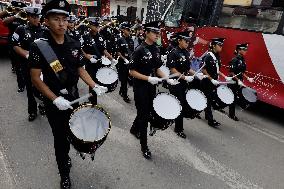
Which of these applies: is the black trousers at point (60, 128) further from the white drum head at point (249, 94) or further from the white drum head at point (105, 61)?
the white drum head at point (249, 94)

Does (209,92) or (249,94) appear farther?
(249,94)

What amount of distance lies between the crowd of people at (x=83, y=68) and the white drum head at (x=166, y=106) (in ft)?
0.60

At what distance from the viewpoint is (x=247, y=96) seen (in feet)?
21.1

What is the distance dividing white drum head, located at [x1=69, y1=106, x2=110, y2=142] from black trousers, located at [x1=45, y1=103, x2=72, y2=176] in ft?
0.71

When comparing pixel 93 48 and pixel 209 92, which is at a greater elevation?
pixel 93 48

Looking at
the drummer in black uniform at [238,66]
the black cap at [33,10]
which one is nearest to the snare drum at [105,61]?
the black cap at [33,10]

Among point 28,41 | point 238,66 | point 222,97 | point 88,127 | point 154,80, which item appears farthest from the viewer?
point 238,66

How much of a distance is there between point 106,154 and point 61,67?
1902 millimetres

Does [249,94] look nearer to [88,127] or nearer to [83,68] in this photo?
[83,68]

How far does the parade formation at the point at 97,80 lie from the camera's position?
3.04 m

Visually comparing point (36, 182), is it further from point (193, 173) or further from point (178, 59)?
point (178, 59)

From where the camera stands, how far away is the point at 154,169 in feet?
13.7

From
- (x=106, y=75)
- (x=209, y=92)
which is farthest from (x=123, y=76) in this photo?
(x=209, y=92)

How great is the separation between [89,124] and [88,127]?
0.03 meters
